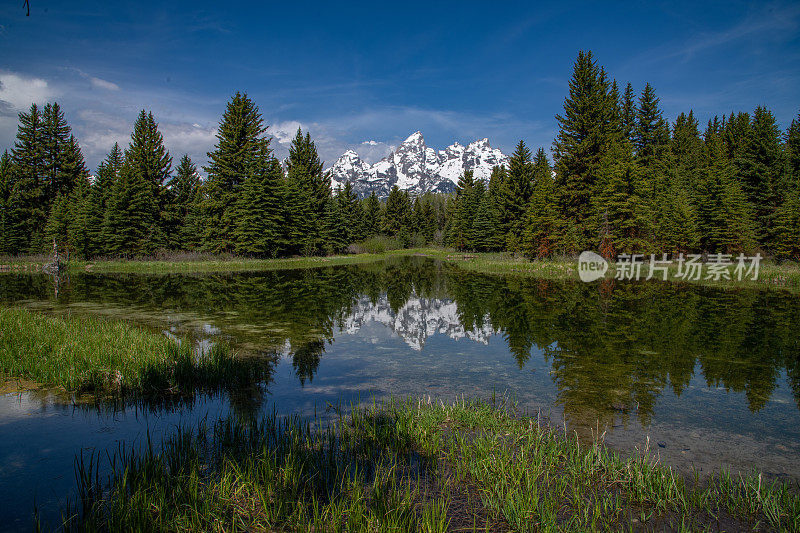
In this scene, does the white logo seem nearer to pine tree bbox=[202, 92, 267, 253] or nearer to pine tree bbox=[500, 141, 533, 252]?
pine tree bbox=[500, 141, 533, 252]

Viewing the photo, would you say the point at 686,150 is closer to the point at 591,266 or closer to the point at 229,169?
the point at 591,266

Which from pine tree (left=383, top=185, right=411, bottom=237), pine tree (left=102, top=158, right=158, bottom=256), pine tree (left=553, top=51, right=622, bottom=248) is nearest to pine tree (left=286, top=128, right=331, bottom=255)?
pine tree (left=102, top=158, right=158, bottom=256)

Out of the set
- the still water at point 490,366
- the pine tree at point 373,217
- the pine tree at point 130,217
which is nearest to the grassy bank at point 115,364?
the still water at point 490,366

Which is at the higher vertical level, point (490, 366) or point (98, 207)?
point (98, 207)

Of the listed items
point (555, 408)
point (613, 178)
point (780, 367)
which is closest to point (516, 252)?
point (613, 178)

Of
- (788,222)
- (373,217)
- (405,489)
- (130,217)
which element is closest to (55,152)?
(130,217)

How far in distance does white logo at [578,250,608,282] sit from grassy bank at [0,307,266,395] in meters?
25.4

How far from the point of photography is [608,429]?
5.56 m

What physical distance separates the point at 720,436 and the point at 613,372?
262 centimetres

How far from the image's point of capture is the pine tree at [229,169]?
3847 cm

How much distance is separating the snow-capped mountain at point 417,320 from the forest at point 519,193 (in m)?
20.8

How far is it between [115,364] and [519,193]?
44.4 meters

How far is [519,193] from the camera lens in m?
46.3

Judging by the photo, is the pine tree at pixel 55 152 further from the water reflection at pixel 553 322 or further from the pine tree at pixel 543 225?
the pine tree at pixel 543 225
